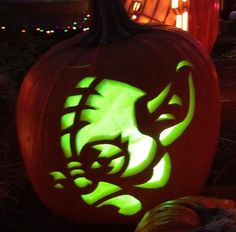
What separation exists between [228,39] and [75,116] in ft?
18.0

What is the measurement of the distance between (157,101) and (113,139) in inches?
9.8

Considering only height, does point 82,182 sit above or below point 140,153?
below

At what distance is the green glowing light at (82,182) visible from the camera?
8.82 ft

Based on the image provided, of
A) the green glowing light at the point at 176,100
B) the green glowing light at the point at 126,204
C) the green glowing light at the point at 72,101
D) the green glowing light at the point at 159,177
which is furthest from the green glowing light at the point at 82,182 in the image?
the green glowing light at the point at 176,100

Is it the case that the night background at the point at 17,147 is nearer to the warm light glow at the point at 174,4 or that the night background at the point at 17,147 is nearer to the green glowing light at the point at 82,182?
the green glowing light at the point at 82,182

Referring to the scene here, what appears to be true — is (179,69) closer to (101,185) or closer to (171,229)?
(101,185)

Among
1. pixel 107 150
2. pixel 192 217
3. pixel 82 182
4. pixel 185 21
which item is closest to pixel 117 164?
pixel 107 150

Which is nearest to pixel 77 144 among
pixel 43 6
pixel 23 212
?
pixel 23 212

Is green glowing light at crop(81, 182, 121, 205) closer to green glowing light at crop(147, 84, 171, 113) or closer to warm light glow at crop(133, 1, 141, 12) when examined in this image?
green glowing light at crop(147, 84, 171, 113)

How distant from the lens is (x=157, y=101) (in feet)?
8.61

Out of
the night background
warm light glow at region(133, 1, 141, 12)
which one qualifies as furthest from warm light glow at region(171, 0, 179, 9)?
the night background

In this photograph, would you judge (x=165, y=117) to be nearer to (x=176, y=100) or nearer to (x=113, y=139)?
(x=176, y=100)

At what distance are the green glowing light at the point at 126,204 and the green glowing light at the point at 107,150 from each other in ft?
0.69

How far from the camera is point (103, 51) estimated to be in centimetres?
266
